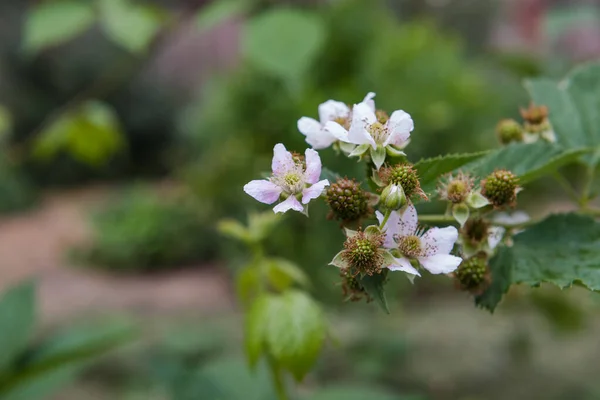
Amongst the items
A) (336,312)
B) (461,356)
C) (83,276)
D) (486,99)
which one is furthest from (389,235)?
(83,276)

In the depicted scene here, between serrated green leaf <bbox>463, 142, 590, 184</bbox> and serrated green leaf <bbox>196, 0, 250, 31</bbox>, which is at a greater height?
serrated green leaf <bbox>196, 0, 250, 31</bbox>

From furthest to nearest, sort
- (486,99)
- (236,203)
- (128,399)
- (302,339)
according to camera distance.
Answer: (236,203) → (486,99) → (128,399) → (302,339)

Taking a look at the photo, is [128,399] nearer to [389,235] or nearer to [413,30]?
[389,235]

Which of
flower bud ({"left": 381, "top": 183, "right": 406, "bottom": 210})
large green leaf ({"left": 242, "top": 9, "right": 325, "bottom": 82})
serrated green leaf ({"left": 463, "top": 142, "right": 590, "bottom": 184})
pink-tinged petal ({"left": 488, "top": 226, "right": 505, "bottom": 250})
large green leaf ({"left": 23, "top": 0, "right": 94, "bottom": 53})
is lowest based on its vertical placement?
pink-tinged petal ({"left": 488, "top": 226, "right": 505, "bottom": 250})

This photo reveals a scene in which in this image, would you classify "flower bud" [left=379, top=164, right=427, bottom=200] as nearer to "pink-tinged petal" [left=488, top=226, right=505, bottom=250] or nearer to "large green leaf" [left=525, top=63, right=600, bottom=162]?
"pink-tinged petal" [left=488, top=226, right=505, bottom=250]

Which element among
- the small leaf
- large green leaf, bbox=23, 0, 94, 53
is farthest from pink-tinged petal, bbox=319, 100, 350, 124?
large green leaf, bbox=23, 0, 94, 53

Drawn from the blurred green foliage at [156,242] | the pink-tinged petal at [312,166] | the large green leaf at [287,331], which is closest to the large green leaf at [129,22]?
the large green leaf at [287,331]

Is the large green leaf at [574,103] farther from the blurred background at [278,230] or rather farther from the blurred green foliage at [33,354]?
the blurred green foliage at [33,354]
